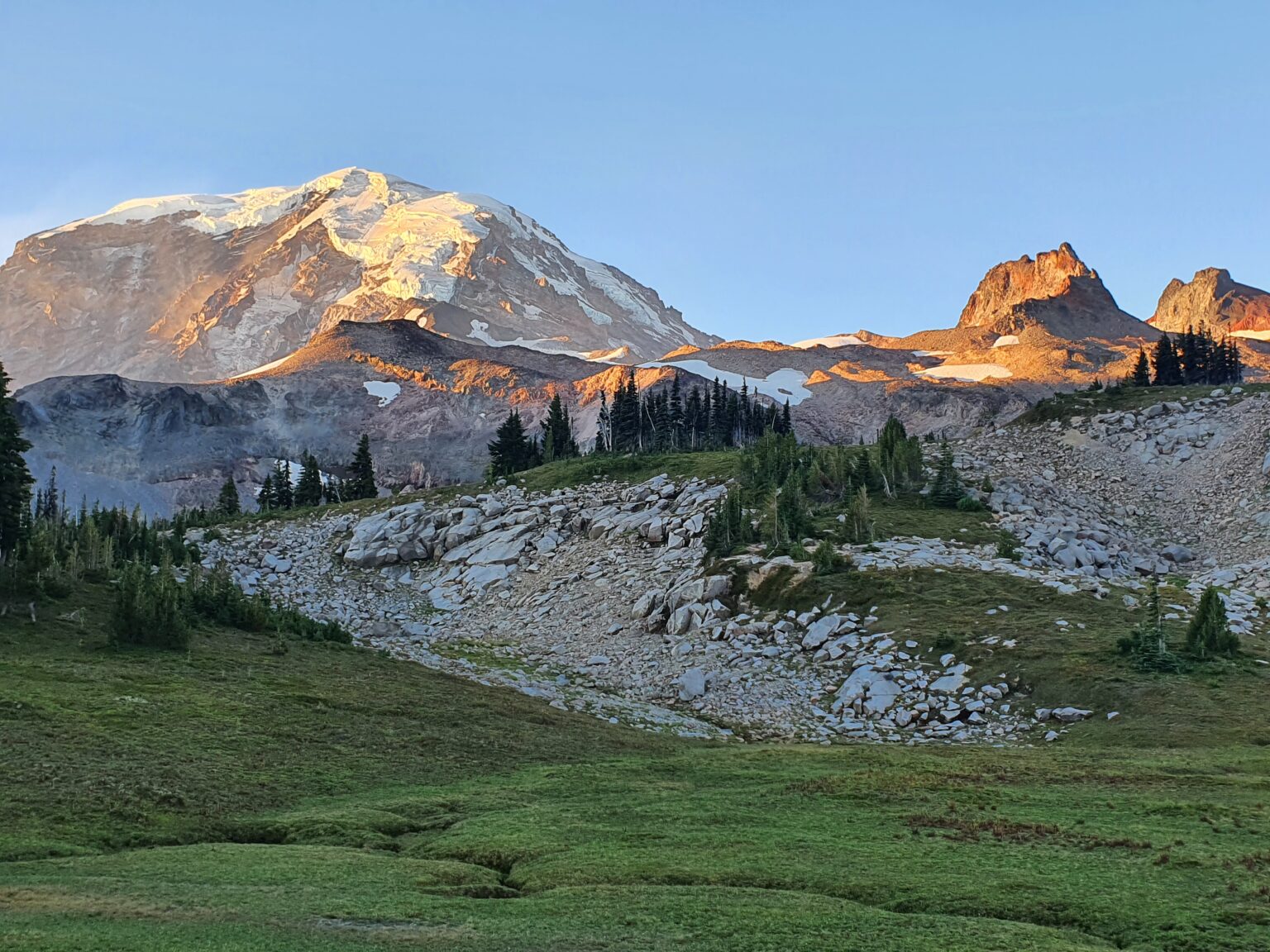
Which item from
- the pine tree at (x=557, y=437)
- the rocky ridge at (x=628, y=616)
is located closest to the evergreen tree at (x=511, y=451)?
the pine tree at (x=557, y=437)

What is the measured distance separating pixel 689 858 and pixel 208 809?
13106mm

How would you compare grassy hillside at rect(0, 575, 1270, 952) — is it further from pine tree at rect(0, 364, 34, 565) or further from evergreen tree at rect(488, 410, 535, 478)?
evergreen tree at rect(488, 410, 535, 478)

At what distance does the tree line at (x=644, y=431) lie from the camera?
126m

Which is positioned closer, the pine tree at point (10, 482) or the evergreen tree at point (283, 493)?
the pine tree at point (10, 482)

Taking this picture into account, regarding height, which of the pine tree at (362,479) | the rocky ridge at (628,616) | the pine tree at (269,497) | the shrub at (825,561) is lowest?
the rocky ridge at (628,616)

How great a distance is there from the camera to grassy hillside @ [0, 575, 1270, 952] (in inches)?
703

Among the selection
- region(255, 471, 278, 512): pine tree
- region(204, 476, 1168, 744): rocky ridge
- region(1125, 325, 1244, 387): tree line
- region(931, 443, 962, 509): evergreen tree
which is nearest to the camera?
region(204, 476, 1168, 744): rocky ridge

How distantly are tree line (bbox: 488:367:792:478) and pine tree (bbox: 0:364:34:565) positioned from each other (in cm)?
5908

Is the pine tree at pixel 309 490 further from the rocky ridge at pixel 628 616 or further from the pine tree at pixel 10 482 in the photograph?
the pine tree at pixel 10 482

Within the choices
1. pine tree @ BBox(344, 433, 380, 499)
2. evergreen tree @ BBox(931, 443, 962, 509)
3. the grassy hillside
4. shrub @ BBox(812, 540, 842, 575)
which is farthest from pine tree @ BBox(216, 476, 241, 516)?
evergreen tree @ BBox(931, 443, 962, 509)

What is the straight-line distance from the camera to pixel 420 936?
17078mm

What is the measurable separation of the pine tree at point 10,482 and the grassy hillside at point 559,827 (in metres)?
10.5

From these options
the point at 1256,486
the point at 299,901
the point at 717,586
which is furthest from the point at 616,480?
the point at 299,901

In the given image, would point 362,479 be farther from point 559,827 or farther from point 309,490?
point 559,827
